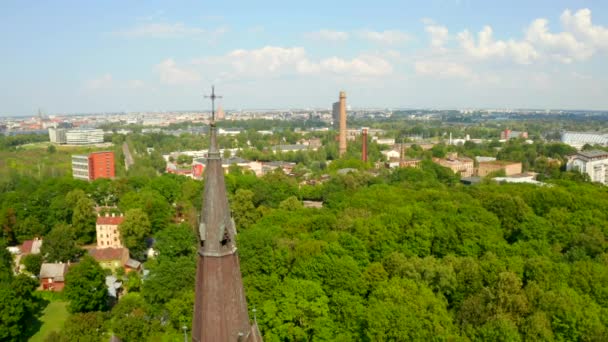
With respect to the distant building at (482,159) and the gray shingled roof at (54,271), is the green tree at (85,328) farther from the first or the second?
the distant building at (482,159)

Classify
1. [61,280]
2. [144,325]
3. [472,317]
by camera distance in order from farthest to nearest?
[61,280] < [144,325] < [472,317]

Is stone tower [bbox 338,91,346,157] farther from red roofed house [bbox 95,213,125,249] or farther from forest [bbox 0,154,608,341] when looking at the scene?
red roofed house [bbox 95,213,125,249]

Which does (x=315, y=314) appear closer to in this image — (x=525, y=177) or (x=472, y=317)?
(x=472, y=317)

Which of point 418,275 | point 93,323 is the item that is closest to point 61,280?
point 93,323

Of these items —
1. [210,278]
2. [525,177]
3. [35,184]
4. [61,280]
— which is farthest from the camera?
[525,177]

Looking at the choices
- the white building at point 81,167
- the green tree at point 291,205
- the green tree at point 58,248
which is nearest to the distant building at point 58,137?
the white building at point 81,167

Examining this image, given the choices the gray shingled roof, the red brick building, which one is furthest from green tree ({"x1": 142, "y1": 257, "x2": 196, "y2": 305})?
the red brick building
